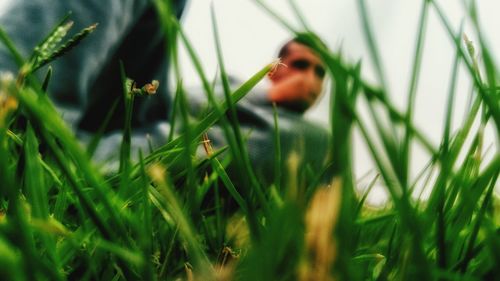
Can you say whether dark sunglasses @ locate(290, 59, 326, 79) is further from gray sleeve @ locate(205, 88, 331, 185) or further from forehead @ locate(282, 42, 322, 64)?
gray sleeve @ locate(205, 88, 331, 185)

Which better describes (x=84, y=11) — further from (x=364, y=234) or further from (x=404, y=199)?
(x=404, y=199)

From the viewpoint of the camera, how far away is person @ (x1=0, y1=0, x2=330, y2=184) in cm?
67

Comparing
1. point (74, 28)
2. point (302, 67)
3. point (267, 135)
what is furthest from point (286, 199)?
point (302, 67)

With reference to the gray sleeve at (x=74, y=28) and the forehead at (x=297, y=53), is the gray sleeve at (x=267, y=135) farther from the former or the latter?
the gray sleeve at (x=74, y=28)

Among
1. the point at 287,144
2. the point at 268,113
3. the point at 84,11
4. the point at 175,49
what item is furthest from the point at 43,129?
the point at 268,113

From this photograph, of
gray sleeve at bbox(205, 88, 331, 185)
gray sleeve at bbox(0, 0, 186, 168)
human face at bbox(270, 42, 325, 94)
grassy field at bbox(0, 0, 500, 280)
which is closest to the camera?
grassy field at bbox(0, 0, 500, 280)

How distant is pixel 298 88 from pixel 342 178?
4.01ft

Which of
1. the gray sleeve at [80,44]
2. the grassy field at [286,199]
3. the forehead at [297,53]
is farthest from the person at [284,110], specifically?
the grassy field at [286,199]

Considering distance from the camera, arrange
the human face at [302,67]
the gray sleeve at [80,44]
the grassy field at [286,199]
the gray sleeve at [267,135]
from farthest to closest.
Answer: the human face at [302,67] < the gray sleeve at [267,135] < the gray sleeve at [80,44] < the grassy field at [286,199]

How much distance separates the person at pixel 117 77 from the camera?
0.67 meters

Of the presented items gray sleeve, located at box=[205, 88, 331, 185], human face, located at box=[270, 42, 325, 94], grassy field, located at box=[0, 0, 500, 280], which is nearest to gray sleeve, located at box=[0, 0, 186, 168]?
gray sleeve, located at box=[205, 88, 331, 185]

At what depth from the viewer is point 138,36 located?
951 mm

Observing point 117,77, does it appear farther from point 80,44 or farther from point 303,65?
point 303,65

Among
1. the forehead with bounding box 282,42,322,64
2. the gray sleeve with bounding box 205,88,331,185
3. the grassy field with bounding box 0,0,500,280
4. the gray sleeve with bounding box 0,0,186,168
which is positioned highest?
the gray sleeve with bounding box 0,0,186,168
